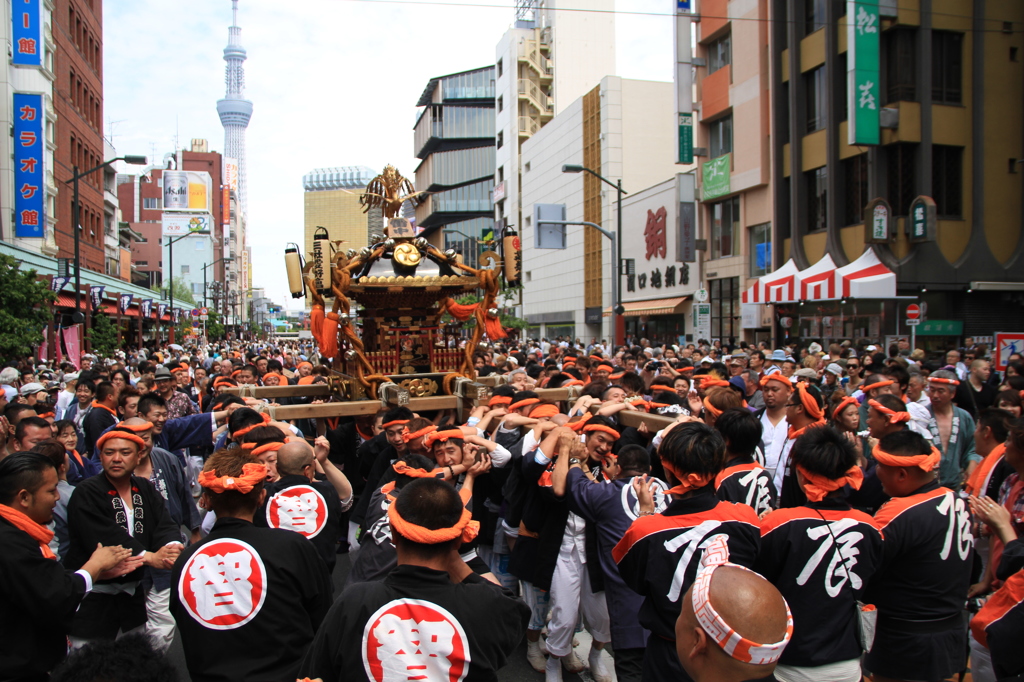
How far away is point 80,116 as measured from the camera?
34.8 metres

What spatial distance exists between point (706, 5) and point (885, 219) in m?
12.3

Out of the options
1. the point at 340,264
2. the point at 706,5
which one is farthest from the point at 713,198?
the point at 340,264

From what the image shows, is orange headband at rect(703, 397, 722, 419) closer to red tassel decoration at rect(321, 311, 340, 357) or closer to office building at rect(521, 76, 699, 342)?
red tassel decoration at rect(321, 311, 340, 357)

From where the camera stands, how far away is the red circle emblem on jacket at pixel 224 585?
297 cm

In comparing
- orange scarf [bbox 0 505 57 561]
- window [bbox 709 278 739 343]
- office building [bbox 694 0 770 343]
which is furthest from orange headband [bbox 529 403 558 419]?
window [bbox 709 278 739 343]

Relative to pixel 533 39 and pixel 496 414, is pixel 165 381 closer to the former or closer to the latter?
pixel 496 414

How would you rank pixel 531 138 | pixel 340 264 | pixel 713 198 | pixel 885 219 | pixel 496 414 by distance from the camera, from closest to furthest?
pixel 496 414
pixel 340 264
pixel 885 219
pixel 713 198
pixel 531 138

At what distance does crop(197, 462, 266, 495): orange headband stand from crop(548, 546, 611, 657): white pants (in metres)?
2.22

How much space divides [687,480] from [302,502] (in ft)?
7.05

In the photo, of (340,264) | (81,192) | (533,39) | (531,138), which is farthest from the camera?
(533,39)

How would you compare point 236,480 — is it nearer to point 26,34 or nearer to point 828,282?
point 828,282

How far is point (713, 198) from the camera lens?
26.7m

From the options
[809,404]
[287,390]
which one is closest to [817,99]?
[287,390]

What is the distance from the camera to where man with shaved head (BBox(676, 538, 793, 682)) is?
6.07 feet
